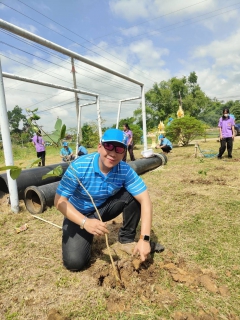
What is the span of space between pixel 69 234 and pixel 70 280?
0.38 metres

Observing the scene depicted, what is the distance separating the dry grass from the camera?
1.65m

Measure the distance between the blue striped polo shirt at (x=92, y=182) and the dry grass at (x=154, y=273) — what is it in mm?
637

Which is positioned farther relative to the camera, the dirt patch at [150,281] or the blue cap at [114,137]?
the blue cap at [114,137]

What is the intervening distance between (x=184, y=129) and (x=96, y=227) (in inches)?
589

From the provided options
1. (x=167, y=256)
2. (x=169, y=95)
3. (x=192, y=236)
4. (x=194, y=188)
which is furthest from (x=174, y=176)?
(x=169, y=95)

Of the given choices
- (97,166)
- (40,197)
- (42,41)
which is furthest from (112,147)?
(42,41)

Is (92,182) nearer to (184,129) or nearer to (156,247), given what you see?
(156,247)

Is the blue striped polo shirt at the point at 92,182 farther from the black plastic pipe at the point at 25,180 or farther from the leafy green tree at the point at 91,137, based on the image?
the leafy green tree at the point at 91,137

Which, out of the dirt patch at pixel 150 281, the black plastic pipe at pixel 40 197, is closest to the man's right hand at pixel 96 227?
the dirt patch at pixel 150 281

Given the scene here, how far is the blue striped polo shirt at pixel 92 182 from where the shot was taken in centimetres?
201

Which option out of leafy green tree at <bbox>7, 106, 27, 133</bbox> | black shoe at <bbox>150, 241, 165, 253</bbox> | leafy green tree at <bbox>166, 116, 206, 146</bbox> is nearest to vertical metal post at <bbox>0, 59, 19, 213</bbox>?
leafy green tree at <bbox>7, 106, 27, 133</bbox>

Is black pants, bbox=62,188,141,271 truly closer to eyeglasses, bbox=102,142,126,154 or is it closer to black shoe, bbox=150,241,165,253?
black shoe, bbox=150,241,165,253

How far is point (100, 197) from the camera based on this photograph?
2184 millimetres

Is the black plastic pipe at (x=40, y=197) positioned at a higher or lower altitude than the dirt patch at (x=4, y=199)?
higher
